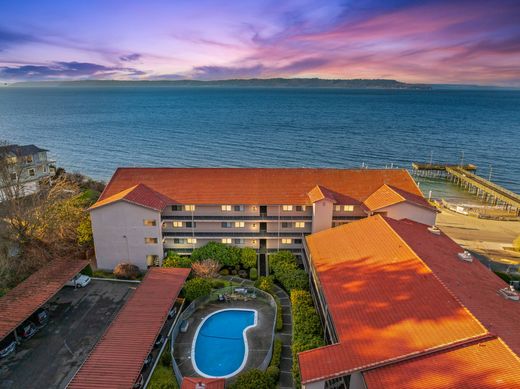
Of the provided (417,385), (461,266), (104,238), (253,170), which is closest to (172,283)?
(104,238)

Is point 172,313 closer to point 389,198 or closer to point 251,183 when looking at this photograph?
point 251,183

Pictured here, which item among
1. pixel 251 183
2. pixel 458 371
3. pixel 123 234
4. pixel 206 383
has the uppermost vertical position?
pixel 251 183

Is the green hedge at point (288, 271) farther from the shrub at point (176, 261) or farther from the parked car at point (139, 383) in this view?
the parked car at point (139, 383)

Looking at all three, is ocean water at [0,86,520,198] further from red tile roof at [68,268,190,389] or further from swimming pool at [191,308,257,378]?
swimming pool at [191,308,257,378]

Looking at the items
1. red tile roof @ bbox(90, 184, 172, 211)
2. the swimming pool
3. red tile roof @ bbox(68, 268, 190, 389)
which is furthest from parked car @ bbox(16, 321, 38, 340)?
the swimming pool

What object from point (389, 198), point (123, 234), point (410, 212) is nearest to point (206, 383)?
point (123, 234)

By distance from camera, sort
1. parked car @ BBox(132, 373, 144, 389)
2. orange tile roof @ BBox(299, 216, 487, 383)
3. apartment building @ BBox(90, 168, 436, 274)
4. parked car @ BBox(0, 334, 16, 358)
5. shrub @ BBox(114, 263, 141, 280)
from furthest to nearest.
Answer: apartment building @ BBox(90, 168, 436, 274)
shrub @ BBox(114, 263, 141, 280)
parked car @ BBox(0, 334, 16, 358)
parked car @ BBox(132, 373, 144, 389)
orange tile roof @ BBox(299, 216, 487, 383)

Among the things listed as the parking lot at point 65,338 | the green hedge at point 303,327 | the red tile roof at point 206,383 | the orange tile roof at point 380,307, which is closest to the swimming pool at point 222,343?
the red tile roof at point 206,383
